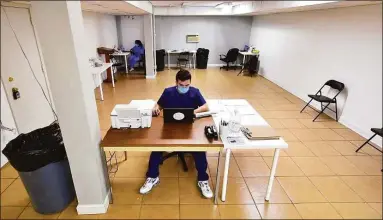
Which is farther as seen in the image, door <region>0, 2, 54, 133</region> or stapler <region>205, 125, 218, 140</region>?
door <region>0, 2, 54, 133</region>

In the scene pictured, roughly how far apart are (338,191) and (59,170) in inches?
115

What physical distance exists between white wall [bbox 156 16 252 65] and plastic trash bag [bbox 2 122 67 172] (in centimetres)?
754

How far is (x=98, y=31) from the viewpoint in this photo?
641 cm

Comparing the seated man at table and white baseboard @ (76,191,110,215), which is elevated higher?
the seated man at table

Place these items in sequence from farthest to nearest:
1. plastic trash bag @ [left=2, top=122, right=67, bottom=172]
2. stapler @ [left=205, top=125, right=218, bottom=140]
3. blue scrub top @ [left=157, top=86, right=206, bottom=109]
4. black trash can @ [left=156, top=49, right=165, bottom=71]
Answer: black trash can @ [left=156, top=49, right=165, bottom=71]
blue scrub top @ [left=157, top=86, right=206, bottom=109]
stapler @ [left=205, top=125, right=218, bottom=140]
plastic trash bag @ [left=2, top=122, right=67, bottom=172]

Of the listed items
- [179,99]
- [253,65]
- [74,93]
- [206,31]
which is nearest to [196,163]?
[179,99]

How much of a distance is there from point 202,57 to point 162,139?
7.35 m

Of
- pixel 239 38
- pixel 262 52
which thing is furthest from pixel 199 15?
pixel 262 52

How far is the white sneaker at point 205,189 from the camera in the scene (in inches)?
90.4

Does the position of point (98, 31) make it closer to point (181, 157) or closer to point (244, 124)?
point (181, 157)

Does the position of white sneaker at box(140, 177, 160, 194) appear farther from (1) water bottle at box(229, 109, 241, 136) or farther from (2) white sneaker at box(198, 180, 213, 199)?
(1) water bottle at box(229, 109, 241, 136)

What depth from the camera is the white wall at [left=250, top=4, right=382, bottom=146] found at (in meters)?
2.36

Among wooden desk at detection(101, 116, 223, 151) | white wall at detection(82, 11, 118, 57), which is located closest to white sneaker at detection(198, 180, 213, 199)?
wooden desk at detection(101, 116, 223, 151)

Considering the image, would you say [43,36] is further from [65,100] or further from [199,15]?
[199,15]
